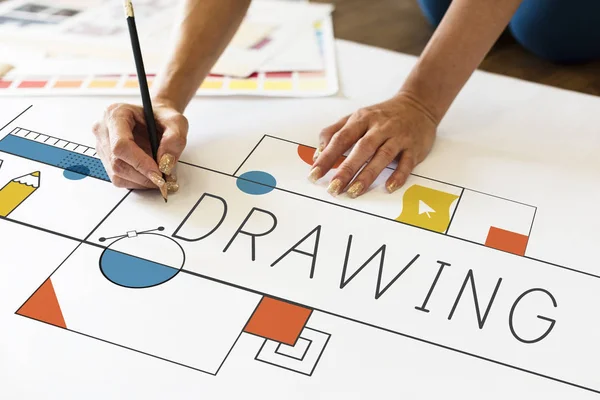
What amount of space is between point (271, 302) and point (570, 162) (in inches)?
20.3

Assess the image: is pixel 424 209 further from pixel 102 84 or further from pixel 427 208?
pixel 102 84

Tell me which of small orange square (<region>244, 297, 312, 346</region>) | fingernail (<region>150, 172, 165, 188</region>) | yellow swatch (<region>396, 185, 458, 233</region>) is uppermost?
fingernail (<region>150, 172, 165, 188</region>)

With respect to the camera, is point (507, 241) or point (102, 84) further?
point (102, 84)

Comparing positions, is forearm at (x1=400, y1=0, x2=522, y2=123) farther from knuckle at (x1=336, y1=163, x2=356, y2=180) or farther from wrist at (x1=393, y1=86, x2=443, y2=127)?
knuckle at (x1=336, y1=163, x2=356, y2=180)

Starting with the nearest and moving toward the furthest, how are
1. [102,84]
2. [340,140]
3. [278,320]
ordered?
1. [278,320]
2. [340,140]
3. [102,84]

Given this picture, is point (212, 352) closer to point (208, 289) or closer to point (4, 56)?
point (208, 289)

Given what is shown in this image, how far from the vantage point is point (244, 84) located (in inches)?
45.9

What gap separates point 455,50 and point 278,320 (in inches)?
20.1

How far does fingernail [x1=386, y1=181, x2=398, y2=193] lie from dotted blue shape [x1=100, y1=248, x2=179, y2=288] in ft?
1.02

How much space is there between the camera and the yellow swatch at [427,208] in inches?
34.9

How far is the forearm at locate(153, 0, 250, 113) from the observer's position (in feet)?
3.29

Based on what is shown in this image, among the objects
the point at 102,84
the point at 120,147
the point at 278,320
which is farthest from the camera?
the point at 102,84

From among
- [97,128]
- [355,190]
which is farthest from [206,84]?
[355,190]

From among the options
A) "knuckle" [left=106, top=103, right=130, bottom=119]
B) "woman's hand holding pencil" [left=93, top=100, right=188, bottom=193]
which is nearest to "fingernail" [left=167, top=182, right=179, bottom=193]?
"woman's hand holding pencil" [left=93, top=100, right=188, bottom=193]
